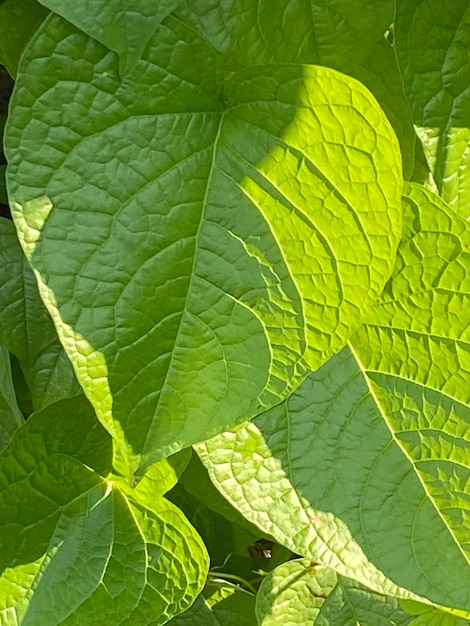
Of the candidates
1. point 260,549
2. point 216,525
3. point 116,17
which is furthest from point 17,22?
point 260,549

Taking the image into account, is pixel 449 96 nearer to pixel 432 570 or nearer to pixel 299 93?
pixel 299 93

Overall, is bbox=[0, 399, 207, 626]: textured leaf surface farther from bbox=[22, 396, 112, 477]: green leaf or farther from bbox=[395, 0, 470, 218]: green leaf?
bbox=[395, 0, 470, 218]: green leaf

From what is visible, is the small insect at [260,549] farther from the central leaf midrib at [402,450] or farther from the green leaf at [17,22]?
the green leaf at [17,22]

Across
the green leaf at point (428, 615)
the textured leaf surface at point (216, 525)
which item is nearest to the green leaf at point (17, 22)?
→ the textured leaf surface at point (216, 525)

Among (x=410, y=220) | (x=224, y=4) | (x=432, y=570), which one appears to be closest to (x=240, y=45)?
(x=224, y=4)

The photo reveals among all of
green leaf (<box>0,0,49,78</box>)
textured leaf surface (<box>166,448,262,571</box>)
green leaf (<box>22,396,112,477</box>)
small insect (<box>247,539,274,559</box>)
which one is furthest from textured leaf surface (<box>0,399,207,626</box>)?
small insect (<box>247,539,274,559</box>)

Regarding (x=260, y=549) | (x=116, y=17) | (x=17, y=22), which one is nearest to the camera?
(x=116, y=17)

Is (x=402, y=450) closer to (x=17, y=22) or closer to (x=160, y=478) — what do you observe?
(x=160, y=478)
